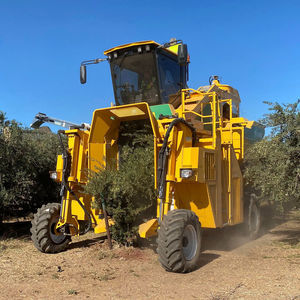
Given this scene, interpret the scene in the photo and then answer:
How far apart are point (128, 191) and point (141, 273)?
1463mm

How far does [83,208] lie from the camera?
22.2 ft

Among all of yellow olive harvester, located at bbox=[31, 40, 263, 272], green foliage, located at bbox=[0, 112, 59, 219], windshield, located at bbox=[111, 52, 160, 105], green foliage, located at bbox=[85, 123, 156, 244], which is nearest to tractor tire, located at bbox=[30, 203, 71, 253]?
yellow olive harvester, located at bbox=[31, 40, 263, 272]

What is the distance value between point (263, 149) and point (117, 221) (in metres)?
2.94

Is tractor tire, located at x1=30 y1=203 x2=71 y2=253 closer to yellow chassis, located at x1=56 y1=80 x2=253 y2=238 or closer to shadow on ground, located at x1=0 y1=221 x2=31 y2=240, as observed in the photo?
yellow chassis, located at x1=56 y1=80 x2=253 y2=238

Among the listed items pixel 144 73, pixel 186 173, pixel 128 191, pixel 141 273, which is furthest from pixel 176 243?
pixel 144 73

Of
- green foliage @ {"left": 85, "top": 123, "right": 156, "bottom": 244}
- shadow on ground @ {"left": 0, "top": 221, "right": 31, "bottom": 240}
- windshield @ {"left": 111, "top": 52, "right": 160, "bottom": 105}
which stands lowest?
shadow on ground @ {"left": 0, "top": 221, "right": 31, "bottom": 240}

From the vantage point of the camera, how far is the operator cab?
789 cm

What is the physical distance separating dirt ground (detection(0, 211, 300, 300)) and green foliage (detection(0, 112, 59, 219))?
112 centimetres

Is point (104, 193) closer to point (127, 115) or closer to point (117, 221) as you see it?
point (117, 221)

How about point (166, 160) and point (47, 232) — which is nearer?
point (166, 160)

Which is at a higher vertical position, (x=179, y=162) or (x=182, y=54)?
(x=182, y=54)

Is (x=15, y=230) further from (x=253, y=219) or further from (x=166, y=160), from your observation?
(x=253, y=219)

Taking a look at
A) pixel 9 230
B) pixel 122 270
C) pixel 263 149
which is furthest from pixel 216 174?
pixel 9 230

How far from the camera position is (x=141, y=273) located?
17.4ft
